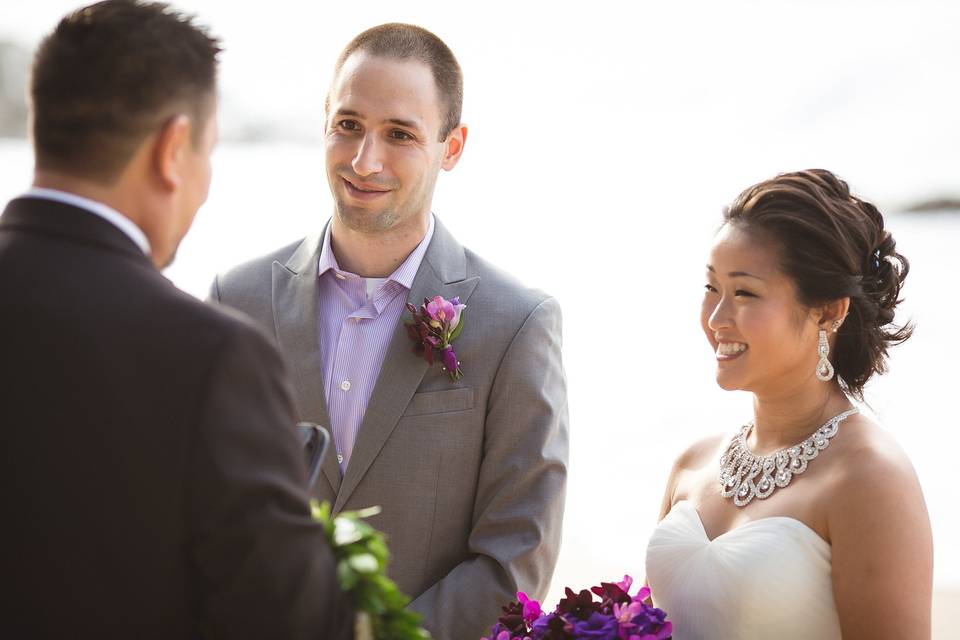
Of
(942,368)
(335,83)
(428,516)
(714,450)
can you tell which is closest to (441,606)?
(428,516)

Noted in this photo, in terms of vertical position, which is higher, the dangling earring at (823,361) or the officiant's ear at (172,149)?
the officiant's ear at (172,149)

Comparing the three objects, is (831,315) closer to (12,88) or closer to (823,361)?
(823,361)

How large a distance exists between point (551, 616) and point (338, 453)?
0.80 meters

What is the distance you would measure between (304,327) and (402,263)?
34 centimetres

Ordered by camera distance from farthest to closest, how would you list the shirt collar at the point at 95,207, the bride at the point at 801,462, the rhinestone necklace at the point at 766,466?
the rhinestone necklace at the point at 766,466, the bride at the point at 801,462, the shirt collar at the point at 95,207

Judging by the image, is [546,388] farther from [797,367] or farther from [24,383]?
[24,383]

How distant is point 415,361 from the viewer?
303 centimetres

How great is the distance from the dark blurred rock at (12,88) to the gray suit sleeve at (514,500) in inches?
376

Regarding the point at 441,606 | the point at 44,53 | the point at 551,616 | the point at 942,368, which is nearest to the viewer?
the point at 44,53

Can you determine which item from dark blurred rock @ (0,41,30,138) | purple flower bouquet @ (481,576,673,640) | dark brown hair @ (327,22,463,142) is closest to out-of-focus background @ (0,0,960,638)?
dark blurred rock @ (0,41,30,138)

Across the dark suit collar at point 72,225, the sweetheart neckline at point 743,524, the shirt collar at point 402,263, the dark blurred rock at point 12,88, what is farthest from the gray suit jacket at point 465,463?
the dark blurred rock at point 12,88

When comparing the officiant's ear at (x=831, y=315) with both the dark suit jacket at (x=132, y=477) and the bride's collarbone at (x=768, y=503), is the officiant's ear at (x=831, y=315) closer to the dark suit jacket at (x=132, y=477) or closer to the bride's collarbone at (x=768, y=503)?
the bride's collarbone at (x=768, y=503)

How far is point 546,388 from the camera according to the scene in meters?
3.03

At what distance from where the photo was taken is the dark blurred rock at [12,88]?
11328 mm
